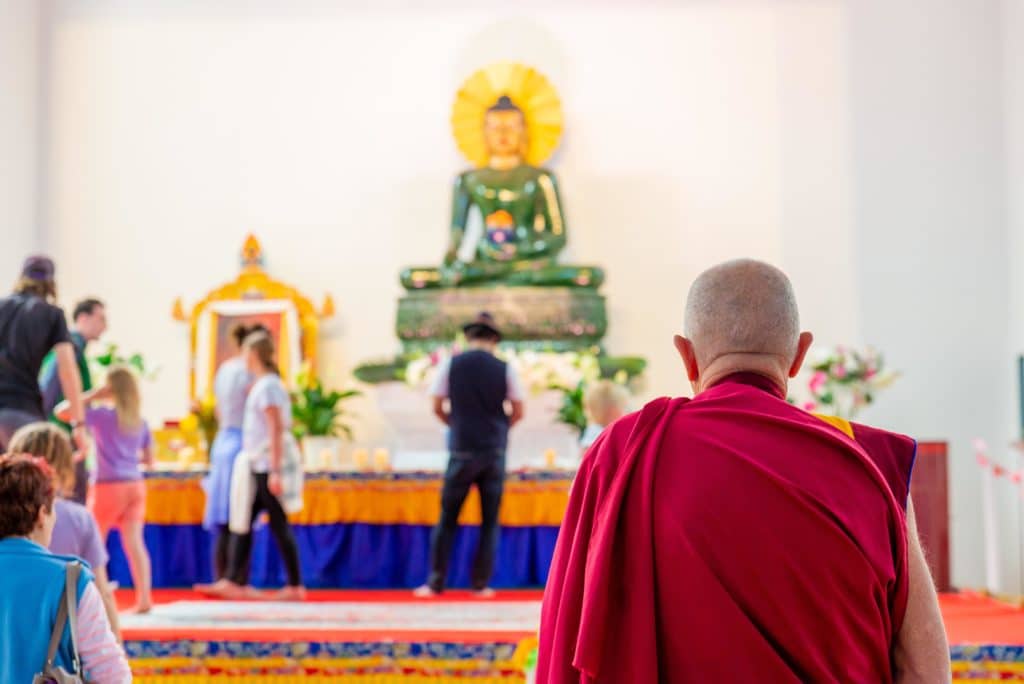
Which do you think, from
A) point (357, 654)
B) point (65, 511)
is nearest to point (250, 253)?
point (357, 654)

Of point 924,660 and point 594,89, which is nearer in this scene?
point 924,660

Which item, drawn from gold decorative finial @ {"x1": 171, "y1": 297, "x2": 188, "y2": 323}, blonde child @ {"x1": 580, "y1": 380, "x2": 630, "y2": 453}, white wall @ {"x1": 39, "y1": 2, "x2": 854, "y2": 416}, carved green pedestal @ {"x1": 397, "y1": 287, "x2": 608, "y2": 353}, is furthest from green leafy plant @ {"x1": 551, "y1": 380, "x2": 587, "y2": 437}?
gold decorative finial @ {"x1": 171, "y1": 297, "x2": 188, "y2": 323}

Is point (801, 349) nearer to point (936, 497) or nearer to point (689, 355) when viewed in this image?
point (689, 355)

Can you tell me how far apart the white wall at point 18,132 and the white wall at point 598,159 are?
6.6 inches

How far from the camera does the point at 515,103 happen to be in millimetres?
9516

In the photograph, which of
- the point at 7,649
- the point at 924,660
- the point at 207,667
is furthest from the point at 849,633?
the point at 207,667

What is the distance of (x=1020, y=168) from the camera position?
873cm

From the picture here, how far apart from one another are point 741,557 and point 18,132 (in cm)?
896

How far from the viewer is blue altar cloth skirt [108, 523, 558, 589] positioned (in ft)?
22.6

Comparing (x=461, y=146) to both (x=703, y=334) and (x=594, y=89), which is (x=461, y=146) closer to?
(x=594, y=89)

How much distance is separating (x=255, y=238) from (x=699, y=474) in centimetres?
Answer: 817

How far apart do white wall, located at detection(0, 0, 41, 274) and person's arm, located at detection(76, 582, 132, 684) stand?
7.24 m

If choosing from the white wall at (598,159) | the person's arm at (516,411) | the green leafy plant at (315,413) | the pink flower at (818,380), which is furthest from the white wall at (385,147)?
the person's arm at (516,411)

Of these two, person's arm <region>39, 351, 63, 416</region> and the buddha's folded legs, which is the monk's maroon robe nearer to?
person's arm <region>39, 351, 63, 416</region>
